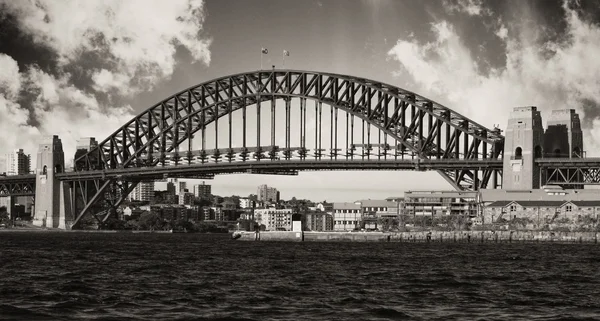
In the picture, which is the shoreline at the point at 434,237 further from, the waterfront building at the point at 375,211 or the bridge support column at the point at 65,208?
the bridge support column at the point at 65,208

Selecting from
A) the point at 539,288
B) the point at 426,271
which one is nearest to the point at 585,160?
the point at 426,271

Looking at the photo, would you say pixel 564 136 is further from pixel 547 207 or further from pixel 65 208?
pixel 65 208

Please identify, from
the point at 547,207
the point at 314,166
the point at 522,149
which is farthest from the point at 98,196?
the point at 547,207

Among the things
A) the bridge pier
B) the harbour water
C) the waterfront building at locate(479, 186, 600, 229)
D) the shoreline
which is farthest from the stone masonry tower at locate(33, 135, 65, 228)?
the harbour water

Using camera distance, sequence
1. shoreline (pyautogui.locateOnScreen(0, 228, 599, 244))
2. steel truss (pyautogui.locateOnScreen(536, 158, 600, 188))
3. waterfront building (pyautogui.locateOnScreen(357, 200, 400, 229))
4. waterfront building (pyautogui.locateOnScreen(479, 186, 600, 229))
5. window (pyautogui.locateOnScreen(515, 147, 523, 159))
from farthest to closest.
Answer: waterfront building (pyautogui.locateOnScreen(357, 200, 400, 229)) → window (pyautogui.locateOnScreen(515, 147, 523, 159)) → steel truss (pyautogui.locateOnScreen(536, 158, 600, 188)) → waterfront building (pyautogui.locateOnScreen(479, 186, 600, 229)) → shoreline (pyautogui.locateOnScreen(0, 228, 599, 244))

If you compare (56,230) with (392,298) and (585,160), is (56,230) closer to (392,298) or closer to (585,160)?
(585,160)

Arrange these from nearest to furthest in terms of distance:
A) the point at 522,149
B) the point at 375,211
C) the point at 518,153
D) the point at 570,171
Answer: the point at 522,149
the point at 518,153
the point at 570,171
the point at 375,211

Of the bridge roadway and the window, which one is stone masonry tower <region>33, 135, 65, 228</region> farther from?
the window

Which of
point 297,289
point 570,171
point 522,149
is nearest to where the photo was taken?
point 297,289

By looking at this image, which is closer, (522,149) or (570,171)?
(522,149)
